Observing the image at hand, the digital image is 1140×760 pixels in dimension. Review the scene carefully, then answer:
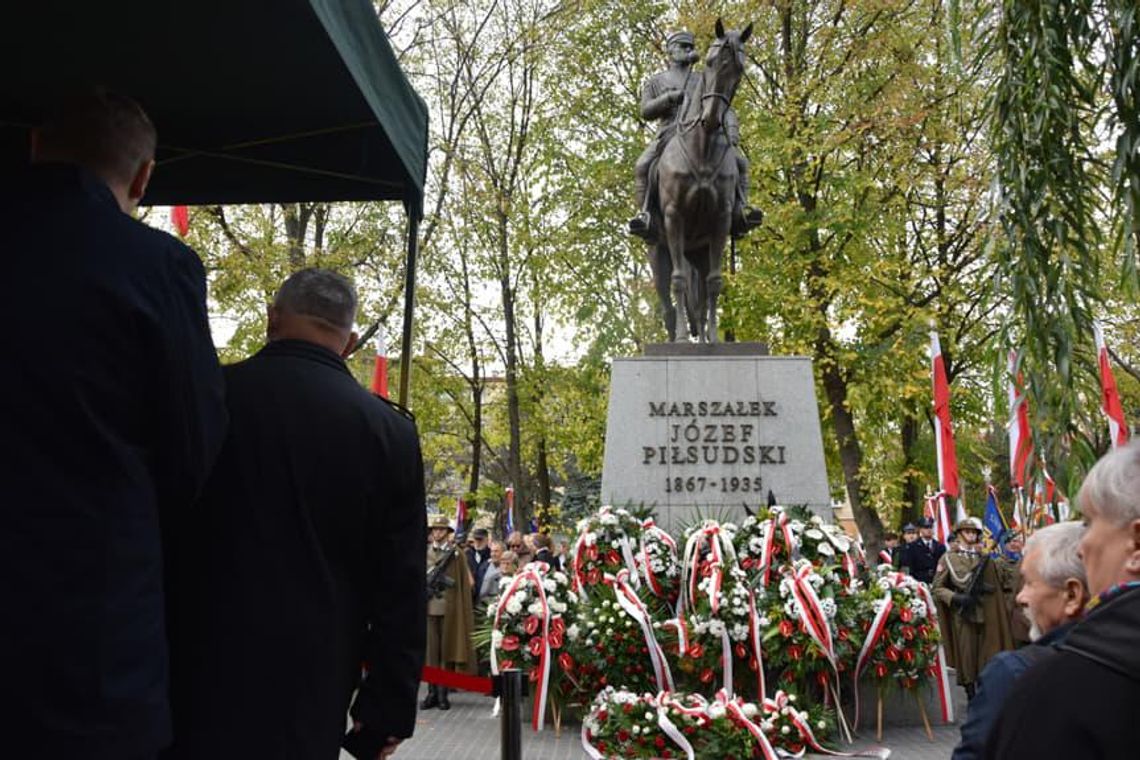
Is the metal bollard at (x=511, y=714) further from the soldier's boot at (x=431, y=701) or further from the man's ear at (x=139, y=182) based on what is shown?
the soldier's boot at (x=431, y=701)

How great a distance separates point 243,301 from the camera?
2239cm

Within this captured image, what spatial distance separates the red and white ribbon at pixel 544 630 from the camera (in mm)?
8641

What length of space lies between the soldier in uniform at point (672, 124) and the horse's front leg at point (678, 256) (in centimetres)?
36

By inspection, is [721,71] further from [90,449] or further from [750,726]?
[90,449]

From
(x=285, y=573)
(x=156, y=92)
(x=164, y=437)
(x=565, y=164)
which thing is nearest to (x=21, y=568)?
(x=164, y=437)

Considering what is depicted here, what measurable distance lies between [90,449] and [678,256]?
9392 mm

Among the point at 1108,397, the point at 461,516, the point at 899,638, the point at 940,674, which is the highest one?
the point at 461,516

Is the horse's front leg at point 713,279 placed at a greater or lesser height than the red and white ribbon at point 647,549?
greater

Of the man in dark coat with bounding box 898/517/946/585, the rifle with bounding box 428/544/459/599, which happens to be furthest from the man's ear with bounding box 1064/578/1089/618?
the man in dark coat with bounding box 898/517/946/585

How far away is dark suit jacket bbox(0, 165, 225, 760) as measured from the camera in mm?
2039

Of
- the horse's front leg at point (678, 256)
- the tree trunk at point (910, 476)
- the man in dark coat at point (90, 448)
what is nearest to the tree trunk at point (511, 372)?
the tree trunk at point (910, 476)

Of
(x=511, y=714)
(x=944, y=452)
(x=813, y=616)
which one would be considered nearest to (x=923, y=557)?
(x=944, y=452)

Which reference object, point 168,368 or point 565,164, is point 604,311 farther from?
point 168,368

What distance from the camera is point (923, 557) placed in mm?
16328
